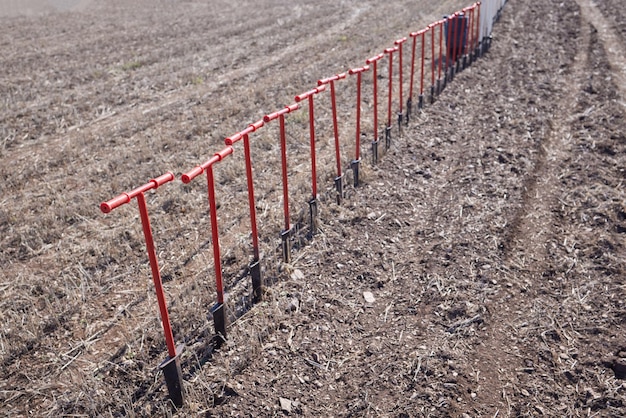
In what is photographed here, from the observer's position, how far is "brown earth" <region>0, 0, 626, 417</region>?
386 cm

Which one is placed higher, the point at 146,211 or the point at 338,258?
the point at 146,211

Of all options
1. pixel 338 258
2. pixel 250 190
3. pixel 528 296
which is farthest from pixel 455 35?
pixel 250 190

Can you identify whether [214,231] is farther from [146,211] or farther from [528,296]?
[528,296]

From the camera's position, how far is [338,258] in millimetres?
5238

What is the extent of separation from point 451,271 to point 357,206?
148 centimetres

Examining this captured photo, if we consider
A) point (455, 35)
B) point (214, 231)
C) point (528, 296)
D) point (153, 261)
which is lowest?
point (528, 296)

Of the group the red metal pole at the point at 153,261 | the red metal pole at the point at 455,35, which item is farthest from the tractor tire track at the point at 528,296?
the red metal pole at the point at 455,35

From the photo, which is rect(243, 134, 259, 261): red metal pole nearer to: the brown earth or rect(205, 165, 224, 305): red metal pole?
rect(205, 165, 224, 305): red metal pole

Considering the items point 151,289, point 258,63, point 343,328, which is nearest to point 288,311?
point 343,328

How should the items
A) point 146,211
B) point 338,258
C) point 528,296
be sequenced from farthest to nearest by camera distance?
point 338,258
point 528,296
point 146,211

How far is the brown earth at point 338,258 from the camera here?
386 centimetres

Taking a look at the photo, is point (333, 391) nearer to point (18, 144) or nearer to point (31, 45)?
point (18, 144)

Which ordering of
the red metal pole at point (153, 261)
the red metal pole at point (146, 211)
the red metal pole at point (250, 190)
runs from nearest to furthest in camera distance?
1. the red metal pole at point (146, 211)
2. the red metal pole at point (153, 261)
3. the red metal pole at point (250, 190)

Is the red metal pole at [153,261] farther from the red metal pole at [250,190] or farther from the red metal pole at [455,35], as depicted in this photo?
the red metal pole at [455,35]
